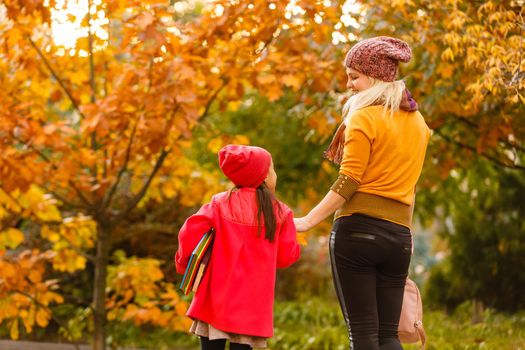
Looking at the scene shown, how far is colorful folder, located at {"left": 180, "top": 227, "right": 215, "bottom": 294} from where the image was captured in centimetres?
329

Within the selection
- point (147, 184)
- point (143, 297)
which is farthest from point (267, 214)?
point (143, 297)

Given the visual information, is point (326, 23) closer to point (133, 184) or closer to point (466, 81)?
point (466, 81)

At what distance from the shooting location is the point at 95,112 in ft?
16.7

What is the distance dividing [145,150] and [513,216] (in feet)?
15.8

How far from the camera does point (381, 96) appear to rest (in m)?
3.15

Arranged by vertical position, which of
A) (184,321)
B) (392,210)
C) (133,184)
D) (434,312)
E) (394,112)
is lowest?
(434,312)

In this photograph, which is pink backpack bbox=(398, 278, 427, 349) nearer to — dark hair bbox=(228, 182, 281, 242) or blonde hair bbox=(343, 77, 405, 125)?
dark hair bbox=(228, 182, 281, 242)

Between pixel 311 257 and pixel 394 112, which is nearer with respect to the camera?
pixel 394 112

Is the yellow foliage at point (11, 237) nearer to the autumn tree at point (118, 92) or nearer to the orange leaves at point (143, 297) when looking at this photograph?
the autumn tree at point (118, 92)

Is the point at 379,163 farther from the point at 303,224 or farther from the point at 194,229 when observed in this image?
the point at 194,229

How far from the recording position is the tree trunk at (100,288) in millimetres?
5922

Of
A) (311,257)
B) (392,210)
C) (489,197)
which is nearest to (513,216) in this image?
(489,197)

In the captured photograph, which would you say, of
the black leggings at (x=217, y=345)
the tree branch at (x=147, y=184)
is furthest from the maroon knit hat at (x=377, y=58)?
the tree branch at (x=147, y=184)

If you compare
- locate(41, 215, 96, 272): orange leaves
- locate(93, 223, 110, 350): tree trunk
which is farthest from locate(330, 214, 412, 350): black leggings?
locate(41, 215, 96, 272): orange leaves
